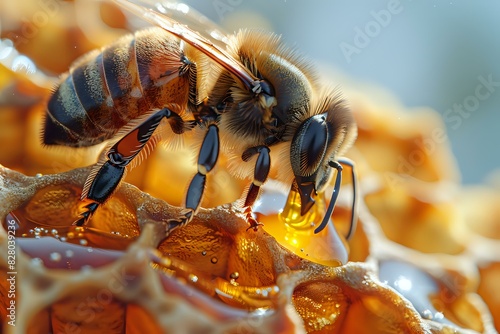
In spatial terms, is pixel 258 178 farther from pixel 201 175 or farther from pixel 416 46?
pixel 416 46

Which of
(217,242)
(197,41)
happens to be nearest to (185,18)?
(197,41)

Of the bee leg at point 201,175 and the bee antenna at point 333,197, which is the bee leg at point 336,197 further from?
the bee leg at point 201,175

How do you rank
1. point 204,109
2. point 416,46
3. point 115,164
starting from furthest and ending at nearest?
point 416,46
point 204,109
point 115,164

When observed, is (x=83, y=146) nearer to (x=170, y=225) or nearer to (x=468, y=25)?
(x=170, y=225)

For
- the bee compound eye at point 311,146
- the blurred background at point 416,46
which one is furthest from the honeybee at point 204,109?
the blurred background at point 416,46

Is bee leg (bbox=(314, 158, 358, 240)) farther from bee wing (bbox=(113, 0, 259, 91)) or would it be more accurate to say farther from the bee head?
bee wing (bbox=(113, 0, 259, 91))

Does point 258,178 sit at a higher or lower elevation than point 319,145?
lower

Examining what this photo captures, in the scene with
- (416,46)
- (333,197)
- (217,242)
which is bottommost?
(217,242)
